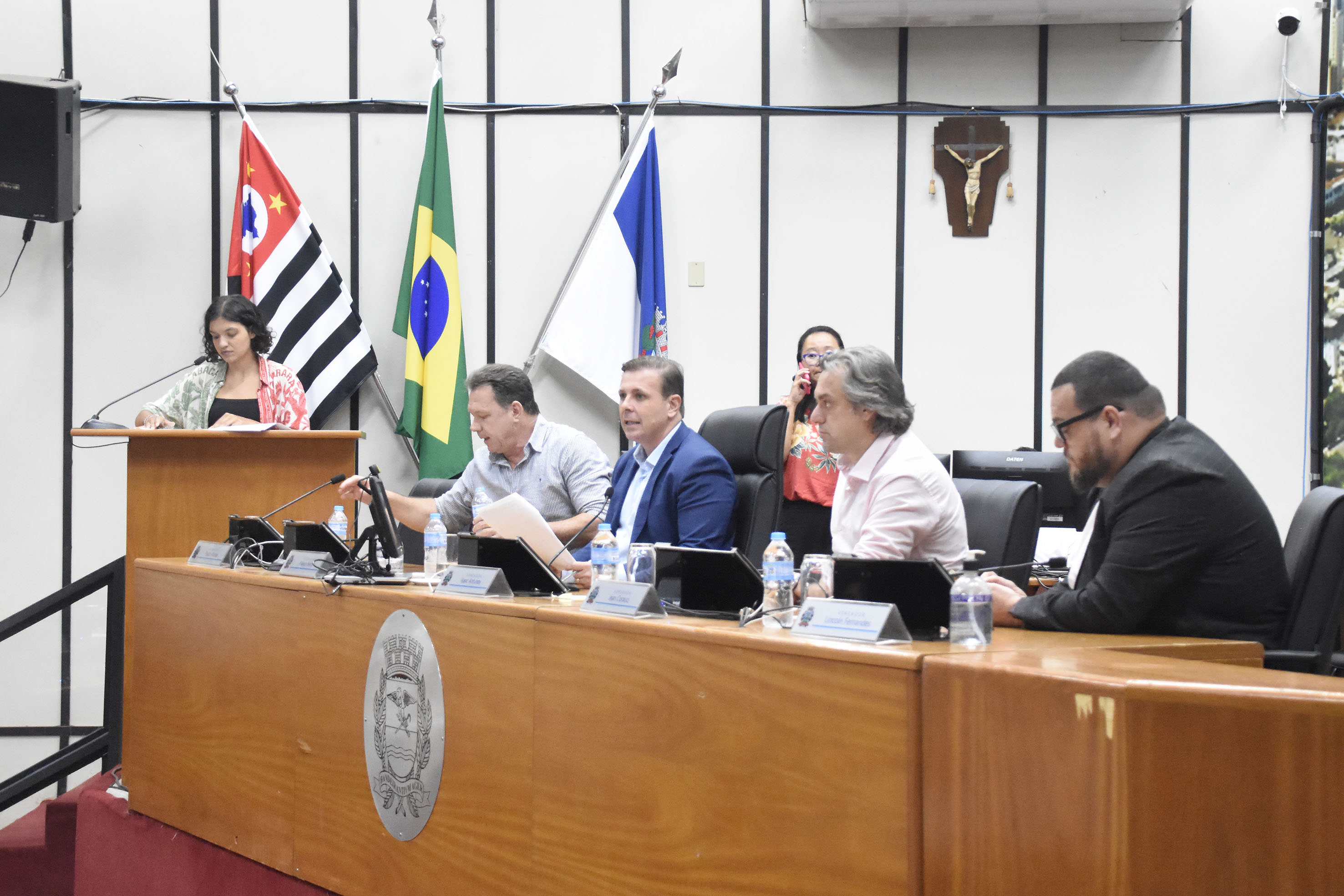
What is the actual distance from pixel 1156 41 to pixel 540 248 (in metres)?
2.60

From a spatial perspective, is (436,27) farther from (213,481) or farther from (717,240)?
(213,481)

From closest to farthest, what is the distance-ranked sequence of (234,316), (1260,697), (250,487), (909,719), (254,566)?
1. (1260,697)
2. (909,719)
3. (254,566)
4. (250,487)
5. (234,316)

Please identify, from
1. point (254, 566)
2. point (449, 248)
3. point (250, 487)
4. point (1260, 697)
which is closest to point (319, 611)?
point (254, 566)

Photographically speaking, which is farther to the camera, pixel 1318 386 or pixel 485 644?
pixel 1318 386

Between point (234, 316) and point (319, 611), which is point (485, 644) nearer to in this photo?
point (319, 611)

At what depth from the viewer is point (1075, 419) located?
1908 millimetres

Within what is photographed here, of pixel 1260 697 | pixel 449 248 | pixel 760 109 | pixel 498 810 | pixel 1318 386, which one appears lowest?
pixel 498 810

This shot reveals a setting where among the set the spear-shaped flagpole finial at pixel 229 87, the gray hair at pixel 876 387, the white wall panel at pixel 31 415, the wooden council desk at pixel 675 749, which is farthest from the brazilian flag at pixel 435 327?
the gray hair at pixel 876 387

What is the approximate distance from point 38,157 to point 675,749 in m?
3.91

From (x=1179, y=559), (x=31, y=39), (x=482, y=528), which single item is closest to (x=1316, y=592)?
(x=1179, y=559)

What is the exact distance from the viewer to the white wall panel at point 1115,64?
446cm

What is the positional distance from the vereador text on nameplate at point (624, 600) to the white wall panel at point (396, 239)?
300cm

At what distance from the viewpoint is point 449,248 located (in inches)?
175

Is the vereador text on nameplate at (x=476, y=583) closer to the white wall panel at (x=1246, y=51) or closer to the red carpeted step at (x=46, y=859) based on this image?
the red carpeted step at (x=46, y=859)
